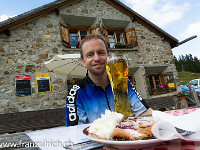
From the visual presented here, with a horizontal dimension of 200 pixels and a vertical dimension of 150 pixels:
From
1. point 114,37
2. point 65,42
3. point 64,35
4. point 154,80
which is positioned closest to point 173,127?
point 65,42

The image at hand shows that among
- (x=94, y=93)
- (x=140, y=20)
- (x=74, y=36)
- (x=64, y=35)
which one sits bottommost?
(x=94, y=93)

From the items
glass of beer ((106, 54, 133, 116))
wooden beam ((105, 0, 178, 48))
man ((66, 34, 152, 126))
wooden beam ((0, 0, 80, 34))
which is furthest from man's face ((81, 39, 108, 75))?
wooden beam ((105, 0, 178, 48))

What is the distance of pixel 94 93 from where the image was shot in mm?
1475

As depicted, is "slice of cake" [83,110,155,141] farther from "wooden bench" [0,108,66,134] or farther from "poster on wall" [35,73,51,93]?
"poster on wall" [35,73,51,93]

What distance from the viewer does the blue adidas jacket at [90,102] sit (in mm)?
1304

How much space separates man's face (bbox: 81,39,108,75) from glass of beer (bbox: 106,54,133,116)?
35 centimetres

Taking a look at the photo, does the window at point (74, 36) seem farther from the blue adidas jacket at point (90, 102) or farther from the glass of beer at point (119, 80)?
the glass of beer at point (119, 80)

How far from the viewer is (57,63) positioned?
13.9 ft

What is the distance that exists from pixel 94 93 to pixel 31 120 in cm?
380

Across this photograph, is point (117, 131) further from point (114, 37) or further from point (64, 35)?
point (114, 37)

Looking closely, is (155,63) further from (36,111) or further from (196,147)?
(196,147)

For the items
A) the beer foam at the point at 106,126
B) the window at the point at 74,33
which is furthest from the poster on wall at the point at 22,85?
the beer foam at the point at 106,126

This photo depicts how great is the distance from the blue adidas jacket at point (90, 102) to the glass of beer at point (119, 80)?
1.47 ft

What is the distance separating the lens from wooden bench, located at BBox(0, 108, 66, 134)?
4047mm
